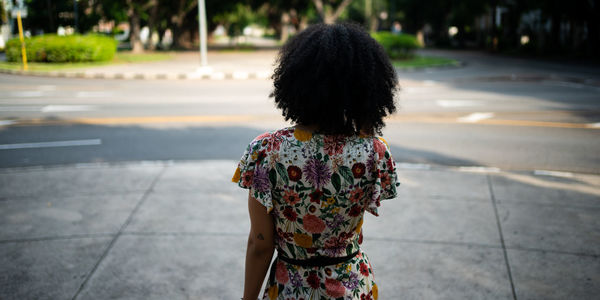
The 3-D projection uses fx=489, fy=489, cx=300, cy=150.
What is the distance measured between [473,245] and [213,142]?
509cm

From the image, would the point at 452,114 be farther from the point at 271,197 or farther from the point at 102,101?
the point at 271,197

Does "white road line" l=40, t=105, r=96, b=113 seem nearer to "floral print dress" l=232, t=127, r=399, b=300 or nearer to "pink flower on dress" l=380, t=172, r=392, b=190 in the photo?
"floral print dress" l=232, t=127, r=399, b=300

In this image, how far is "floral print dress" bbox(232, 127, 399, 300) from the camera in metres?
1.67

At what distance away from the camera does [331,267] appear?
1.80 meters

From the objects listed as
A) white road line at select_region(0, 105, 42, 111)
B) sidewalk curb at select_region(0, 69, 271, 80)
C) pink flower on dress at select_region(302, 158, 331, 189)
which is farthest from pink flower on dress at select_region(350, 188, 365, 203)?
sidewalk curb at select_region(0, 69, 271, 80)

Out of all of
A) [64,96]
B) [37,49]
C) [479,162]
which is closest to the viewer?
[479,162]

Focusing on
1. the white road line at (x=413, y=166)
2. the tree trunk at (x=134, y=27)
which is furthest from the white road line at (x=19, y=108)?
the tree trunk at (x=134, y=27)

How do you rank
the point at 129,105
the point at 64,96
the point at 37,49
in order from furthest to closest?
the point at 37,49 < the point at 64,96 < the point at 129,105

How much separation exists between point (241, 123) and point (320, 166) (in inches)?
326

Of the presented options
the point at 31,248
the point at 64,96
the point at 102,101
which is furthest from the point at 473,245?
the point at 64,96

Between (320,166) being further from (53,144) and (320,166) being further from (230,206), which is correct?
(53,144)

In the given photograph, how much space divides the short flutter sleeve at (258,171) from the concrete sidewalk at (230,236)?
191 cm

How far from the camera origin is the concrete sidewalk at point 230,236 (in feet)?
11.5

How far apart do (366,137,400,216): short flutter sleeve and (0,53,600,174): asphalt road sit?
5.14 meters
